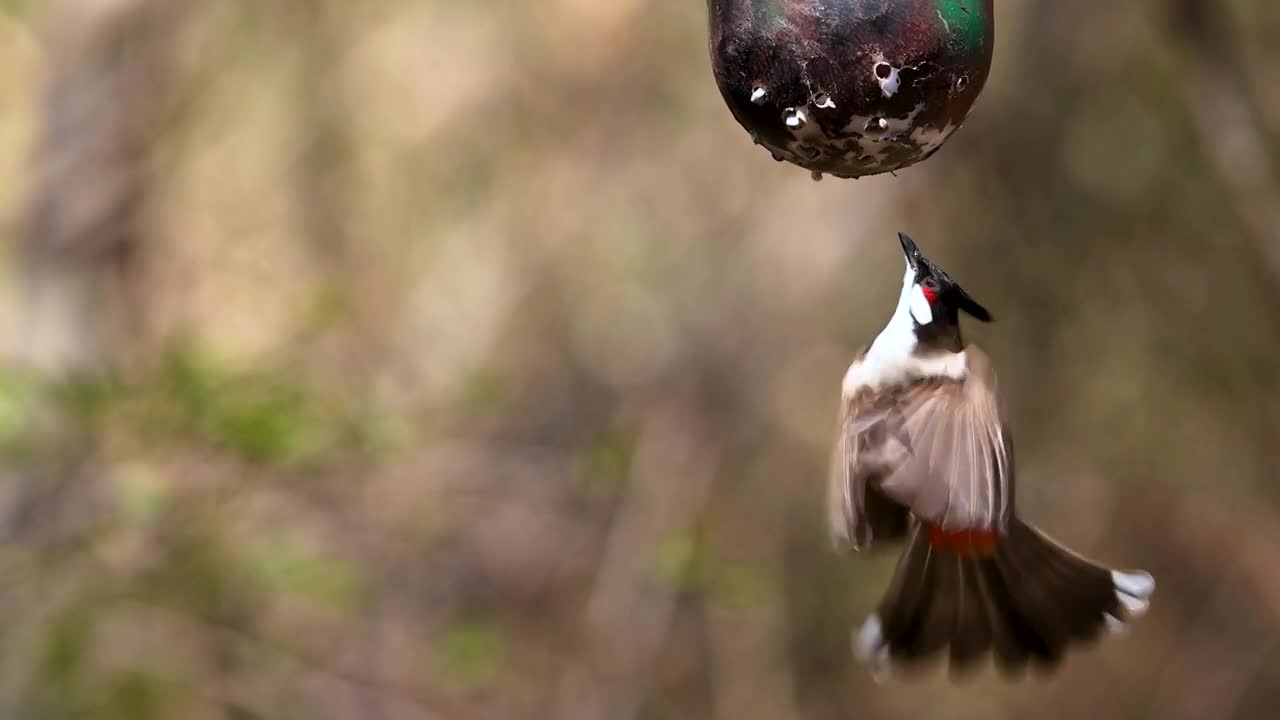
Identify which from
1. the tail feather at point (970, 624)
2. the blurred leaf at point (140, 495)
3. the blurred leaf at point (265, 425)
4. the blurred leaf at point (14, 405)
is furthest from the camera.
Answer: the blurred leaf at point (265, 425)

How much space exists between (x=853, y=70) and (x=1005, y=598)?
3.33 feet

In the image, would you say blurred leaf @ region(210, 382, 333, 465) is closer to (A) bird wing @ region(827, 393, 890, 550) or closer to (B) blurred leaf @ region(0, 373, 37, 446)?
(B) blurred leaf @ region(0, 373, 37, 446)

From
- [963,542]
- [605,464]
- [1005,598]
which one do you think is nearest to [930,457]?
[963,542]

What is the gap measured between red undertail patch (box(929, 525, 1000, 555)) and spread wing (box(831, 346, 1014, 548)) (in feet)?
0.58

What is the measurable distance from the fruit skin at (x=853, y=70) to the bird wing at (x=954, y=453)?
41 centimetres

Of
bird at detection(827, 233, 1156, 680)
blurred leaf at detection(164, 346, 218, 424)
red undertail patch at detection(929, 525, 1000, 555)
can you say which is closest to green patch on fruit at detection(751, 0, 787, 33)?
bird at detection(827, 233, 1156, 680)

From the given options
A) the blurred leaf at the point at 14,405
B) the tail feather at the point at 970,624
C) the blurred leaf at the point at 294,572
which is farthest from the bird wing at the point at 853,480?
the blurred leaf at the point at 294,572

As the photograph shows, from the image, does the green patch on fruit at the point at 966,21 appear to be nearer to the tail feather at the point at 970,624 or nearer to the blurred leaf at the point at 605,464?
the tail feather at the point at 970,624

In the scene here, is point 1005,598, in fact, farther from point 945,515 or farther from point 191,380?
point 191,380

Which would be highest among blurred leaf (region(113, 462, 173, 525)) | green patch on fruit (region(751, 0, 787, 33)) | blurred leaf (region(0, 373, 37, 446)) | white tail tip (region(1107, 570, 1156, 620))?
blurred leaf (region(0, 373, 37, 446))

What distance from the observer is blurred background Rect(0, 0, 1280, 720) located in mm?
3348

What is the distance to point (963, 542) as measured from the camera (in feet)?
6.04

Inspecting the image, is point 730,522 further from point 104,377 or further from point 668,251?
point 104,377

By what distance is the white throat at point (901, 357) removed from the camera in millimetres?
1710
